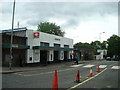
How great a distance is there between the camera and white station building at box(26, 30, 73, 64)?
83.1 feet

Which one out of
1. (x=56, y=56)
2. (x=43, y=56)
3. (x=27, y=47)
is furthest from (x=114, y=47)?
(x=27, y=47)

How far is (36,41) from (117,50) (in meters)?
58.3

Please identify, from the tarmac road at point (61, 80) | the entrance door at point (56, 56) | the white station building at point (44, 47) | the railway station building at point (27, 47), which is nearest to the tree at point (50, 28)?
the white station building at point (44, 47)

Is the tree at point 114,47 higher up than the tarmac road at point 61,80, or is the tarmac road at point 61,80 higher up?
the tree at point 114,47

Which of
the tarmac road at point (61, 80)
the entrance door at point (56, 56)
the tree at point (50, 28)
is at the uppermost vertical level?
the tree at point (50, 28)

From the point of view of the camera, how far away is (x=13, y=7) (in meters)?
19.6

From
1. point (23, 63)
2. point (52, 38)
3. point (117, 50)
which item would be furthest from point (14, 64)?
point (117, 50)

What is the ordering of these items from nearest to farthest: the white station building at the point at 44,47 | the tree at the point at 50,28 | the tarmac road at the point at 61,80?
the tarmac road at the point at 61,80 → the white station building at the point at 44,47 → the tree at the point at 50,28

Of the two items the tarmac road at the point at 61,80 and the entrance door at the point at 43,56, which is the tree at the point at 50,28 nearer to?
the entrance door at the point at 43,56

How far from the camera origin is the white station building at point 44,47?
25328 millimetres

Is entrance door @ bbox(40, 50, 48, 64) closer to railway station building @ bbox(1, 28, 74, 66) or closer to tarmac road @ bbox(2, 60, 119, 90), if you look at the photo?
railway station building @ bbox(1, 28, 74, 66)

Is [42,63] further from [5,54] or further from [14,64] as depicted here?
[5,54]

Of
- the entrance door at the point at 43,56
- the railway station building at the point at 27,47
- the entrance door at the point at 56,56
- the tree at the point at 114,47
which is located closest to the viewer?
the railway station building at the point at 27,47

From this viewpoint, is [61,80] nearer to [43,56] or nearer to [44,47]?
[44,47]
